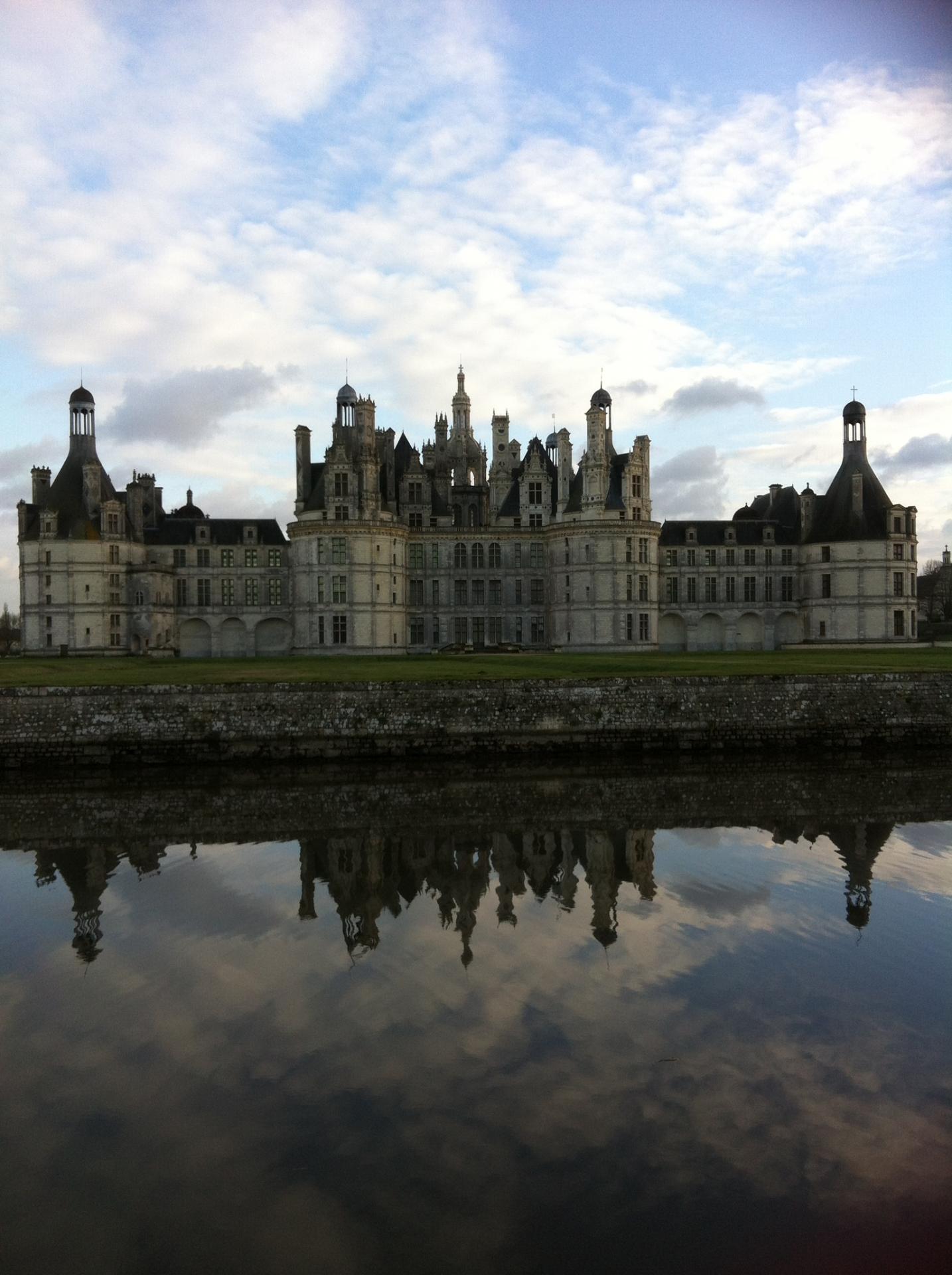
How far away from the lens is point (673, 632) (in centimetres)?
6844

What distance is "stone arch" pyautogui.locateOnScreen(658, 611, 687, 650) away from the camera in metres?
68.0

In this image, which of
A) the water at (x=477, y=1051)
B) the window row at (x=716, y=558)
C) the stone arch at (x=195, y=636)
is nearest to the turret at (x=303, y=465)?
the stone arch at (x=195, y=636)

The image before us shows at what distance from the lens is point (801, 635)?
68125 mm

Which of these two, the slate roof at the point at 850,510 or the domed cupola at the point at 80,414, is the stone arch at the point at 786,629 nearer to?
the slate roof at the point at 850,510

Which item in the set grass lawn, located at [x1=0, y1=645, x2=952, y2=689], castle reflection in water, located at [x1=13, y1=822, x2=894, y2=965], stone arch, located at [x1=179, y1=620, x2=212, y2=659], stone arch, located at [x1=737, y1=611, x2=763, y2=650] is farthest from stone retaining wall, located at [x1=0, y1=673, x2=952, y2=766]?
stone arch, located at [x1=179, y1=620, x2=212, y2=659]

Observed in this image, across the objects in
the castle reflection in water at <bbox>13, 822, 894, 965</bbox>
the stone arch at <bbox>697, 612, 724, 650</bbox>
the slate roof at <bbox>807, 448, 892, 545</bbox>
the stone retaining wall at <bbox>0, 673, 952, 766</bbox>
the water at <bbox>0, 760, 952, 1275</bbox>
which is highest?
the slate roof at <bbox>807, 448, 892, 545</bbox>

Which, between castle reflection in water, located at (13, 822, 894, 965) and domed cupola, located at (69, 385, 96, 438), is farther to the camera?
domed cupola, located at (69, 385, 96, 438)

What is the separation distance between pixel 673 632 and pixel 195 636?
102 feet

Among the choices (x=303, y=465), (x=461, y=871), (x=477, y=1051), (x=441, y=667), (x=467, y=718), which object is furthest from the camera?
(x=303, y=465)

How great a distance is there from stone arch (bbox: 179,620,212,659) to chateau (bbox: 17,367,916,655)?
11 cm

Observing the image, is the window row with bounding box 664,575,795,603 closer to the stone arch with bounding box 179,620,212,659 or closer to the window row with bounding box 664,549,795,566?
the window row with bounding box 664,549,795,566

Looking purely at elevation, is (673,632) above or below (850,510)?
below

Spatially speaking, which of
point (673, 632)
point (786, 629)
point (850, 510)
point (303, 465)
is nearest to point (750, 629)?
point (786, 629)

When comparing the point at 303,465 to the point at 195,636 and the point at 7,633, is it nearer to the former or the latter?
the point at 195,636
